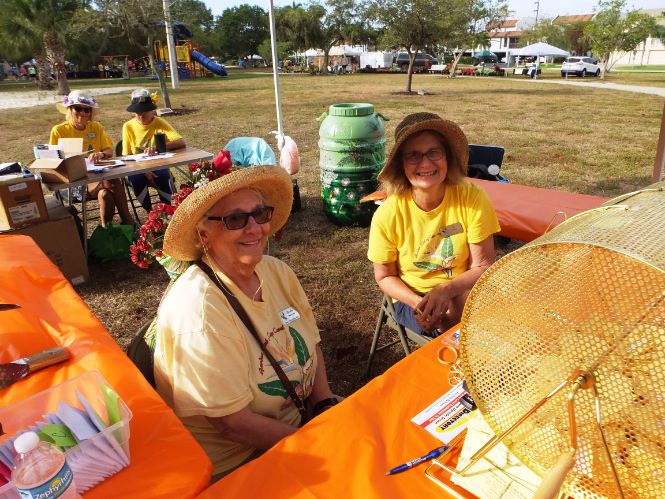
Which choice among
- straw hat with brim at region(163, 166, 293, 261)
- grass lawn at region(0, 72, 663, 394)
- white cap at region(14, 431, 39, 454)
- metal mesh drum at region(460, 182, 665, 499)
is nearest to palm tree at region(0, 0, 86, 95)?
grass lawn at region(0, 72, 663, 394)

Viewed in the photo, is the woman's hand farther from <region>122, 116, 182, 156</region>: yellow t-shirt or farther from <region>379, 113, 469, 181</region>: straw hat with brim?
<region>122, 116, 182, 156</region>: yellow t-shirt

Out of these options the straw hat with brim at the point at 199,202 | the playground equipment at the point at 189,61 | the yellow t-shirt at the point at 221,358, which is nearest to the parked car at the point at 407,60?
the playground equipment at the point at 189,61

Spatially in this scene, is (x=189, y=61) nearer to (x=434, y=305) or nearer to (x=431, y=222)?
(x=431, y=222)

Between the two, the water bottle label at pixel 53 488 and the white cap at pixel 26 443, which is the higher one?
the white cap at pixel 26 443

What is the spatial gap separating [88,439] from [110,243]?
13.1 ft

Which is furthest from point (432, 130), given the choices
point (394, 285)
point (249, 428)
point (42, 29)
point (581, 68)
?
point (581, 68)

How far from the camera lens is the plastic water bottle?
2.82ft

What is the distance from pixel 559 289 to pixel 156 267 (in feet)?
14.3

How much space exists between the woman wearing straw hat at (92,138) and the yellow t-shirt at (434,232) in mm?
3789

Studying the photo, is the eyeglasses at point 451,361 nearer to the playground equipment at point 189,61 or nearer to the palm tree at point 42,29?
the palm tree at point 42,29

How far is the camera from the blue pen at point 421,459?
1114 mm

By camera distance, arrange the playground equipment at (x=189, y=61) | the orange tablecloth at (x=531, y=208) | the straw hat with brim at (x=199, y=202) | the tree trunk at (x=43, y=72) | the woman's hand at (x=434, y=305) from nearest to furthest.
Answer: the straw hat with brim at (x=199, y=202)
the woman's hand at (x=434, y=305)
the orange tablecloth at (x=531, y=208)
the tree trunk at (x=43, y=72)
the playground equipment at (x=189, y=61)

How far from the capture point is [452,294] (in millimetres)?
2205

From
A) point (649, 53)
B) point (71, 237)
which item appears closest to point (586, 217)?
point (71, 237)
